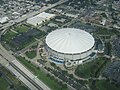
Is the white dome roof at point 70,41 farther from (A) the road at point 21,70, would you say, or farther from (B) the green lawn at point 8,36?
(B) the green lawn at point 8,36

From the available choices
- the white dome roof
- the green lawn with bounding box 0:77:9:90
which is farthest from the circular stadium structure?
the green lawn with bounding box 0:77:9:90

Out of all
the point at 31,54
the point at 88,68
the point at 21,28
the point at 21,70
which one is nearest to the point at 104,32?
the point at 88,68

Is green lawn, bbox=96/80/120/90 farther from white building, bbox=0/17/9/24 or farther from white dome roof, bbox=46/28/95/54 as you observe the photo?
white building, bbox=0/17/9/24

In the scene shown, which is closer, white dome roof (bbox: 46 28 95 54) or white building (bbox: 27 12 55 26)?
white dome roof (bbox: 46 28 95 54)

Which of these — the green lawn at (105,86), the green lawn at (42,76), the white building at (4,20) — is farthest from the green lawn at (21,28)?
the green lawn at (105,86)

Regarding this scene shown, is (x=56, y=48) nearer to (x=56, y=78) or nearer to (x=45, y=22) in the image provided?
(x=56, y=78)

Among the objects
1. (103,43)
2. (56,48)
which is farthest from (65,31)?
(103,43)
